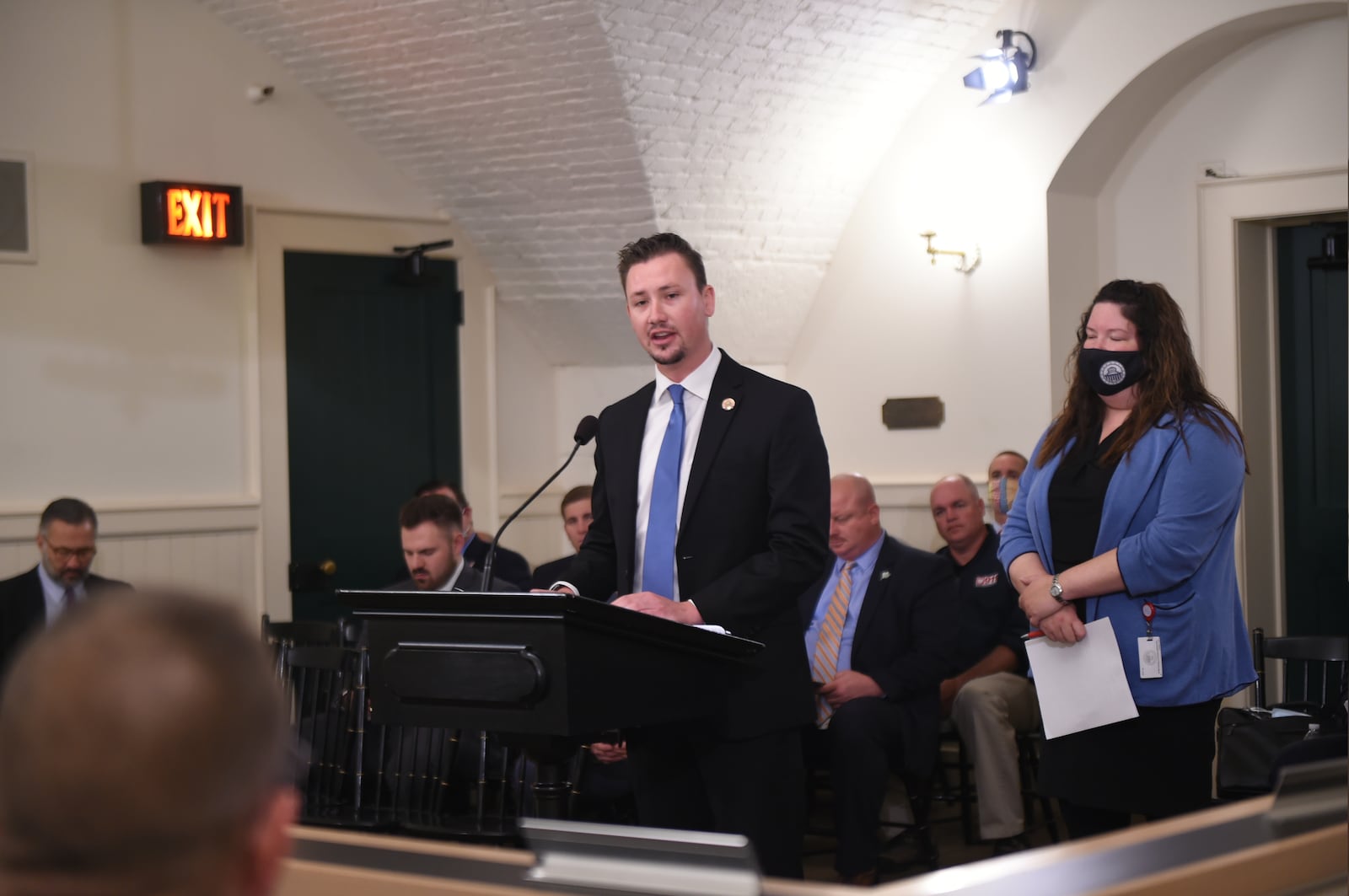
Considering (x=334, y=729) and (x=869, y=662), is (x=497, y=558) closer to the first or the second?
(x=334, y=729)

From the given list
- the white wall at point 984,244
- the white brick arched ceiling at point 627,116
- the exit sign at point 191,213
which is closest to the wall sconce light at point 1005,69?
the white wall at point 984,244

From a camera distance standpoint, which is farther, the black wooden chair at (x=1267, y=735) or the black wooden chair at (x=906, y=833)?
the black wooden chair at (x=906, y=833)

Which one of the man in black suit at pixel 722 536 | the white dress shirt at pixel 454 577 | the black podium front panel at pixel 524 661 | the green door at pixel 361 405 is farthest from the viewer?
the green door at pixel 361 405

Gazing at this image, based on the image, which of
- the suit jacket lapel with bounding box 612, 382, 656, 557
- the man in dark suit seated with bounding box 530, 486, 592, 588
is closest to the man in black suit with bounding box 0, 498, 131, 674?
the man in dark suit seated with bounding box 530, 486, 592, 588

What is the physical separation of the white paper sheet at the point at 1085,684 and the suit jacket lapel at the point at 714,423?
0.75 m

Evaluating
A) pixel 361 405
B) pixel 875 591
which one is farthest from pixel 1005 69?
pixel 361 405

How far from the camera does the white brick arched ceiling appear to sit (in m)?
5.35

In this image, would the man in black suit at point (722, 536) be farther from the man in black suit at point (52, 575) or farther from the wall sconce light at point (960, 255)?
the wall sconce light at point (960, 255)

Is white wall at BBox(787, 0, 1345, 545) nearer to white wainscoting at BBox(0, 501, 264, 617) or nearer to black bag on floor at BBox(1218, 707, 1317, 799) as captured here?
white wainscoting at BBox(0, 501, 264, 617)

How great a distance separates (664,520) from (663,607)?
23 centimetres

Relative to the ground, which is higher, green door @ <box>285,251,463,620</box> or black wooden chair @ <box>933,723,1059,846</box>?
green door @ <box>285,251,463,620</box>

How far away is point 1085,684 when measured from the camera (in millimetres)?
2484

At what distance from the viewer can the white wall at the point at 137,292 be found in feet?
18.3

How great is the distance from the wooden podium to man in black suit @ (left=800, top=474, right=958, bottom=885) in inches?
87.2
